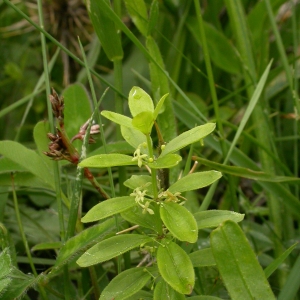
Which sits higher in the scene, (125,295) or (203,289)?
(125,295)

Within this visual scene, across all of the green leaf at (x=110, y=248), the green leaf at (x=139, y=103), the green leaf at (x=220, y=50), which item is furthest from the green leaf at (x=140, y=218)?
the green leaf at (x=220, y=50)

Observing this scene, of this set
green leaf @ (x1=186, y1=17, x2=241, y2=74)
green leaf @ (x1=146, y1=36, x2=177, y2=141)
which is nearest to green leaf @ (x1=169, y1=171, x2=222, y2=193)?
green leaf @ (x1=146, y1=36, x2=177, y2=141)

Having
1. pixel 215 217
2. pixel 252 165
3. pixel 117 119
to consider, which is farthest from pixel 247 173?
pixel 117 119

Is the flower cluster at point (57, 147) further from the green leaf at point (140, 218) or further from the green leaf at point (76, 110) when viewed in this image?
the green leaf at point (76, 110)

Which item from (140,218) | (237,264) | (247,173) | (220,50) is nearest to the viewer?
(237,264)

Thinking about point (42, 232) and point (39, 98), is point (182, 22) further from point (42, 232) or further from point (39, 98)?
point (42, 232)

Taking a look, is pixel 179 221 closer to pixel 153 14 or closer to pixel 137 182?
pixel 137 182

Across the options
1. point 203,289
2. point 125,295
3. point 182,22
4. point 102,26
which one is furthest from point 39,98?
point 125,295
